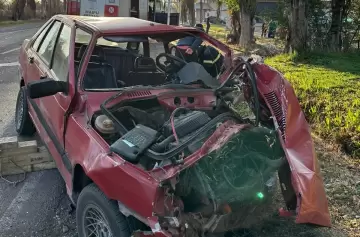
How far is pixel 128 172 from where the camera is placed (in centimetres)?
275

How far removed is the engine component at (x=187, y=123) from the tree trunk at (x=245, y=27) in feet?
42.1

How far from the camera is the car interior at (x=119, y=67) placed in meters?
4.09

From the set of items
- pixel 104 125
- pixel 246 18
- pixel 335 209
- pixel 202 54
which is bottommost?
pixel 335 209

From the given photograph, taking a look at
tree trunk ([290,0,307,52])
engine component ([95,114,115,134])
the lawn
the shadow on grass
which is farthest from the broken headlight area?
tree trunk ([290,0,307,52])

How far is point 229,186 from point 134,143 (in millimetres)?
702

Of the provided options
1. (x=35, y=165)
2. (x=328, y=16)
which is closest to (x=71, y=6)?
(x=328, y=16)

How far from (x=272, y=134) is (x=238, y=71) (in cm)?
95

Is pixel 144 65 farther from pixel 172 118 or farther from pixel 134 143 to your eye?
pixel 134 143

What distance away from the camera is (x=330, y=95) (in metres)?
6.28

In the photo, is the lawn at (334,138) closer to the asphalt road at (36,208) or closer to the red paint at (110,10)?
the asphalt road at (36,208)

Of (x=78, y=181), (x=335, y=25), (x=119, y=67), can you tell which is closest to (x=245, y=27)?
(x=335, y=25)

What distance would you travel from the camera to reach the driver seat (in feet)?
14.7

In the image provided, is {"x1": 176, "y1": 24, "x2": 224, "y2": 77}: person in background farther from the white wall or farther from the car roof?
the white wall

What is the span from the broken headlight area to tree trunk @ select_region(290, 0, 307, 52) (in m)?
7.73
